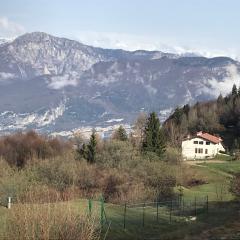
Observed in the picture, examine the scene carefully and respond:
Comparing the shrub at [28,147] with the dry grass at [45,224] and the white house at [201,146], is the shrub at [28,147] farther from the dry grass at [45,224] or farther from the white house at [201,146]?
the dry grass at [45,224]

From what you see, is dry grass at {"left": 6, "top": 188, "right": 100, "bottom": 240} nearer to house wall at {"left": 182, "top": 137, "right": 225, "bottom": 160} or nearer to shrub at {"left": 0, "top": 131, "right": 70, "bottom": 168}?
shrub at {"left": 0, "top": 131, "right": 70, "bottom": 168}

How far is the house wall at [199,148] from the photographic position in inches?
4970

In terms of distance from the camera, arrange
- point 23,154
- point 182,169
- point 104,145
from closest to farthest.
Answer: point 182,169 < point 104,145 < point 23,154

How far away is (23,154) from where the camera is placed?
100m

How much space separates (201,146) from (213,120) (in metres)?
18.6

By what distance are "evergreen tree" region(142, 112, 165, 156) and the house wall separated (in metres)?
33.8

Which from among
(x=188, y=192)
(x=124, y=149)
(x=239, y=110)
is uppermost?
(x=239, y=110)

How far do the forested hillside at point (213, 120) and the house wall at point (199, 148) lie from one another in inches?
215

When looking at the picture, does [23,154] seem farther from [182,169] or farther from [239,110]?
[239,110]

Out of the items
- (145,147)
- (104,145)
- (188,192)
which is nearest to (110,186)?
(188,192)

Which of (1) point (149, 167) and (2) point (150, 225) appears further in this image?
(1) point (149, 167)

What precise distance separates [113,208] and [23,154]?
60.4 metres

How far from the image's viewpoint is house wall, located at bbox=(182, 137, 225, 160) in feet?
414

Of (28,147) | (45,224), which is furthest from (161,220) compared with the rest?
(28,147)
